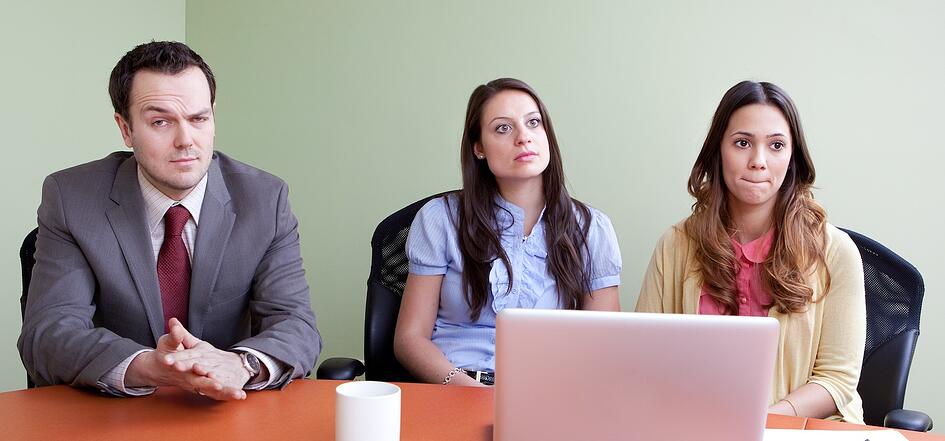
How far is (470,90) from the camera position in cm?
292

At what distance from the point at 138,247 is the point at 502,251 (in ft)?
3.19

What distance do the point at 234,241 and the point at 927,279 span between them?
2.07m

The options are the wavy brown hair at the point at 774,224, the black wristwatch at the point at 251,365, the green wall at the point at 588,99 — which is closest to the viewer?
the black wristwatch at the point at 251,365

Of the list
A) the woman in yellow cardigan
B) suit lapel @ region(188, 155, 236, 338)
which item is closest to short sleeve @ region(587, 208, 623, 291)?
the woman in yellow cardigan

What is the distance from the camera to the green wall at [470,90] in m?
2.43

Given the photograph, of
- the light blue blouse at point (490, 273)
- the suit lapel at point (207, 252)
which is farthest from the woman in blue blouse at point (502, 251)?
the suit lapel at point (207, 252)

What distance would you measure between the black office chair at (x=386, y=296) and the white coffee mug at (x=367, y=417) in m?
1.12

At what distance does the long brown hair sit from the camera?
2.23 meters

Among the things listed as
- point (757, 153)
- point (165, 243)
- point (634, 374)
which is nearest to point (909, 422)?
point (757, 153)

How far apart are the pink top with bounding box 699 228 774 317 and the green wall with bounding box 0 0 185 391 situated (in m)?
2.27

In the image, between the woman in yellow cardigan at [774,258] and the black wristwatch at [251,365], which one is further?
the woman in yellow cardigan at [774,258]

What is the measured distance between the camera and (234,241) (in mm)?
1854

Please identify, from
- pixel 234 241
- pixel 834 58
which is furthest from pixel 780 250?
pixel 234 241

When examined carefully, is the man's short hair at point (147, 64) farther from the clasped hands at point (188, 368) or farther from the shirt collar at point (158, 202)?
the clasped hands at point (188, 368)
